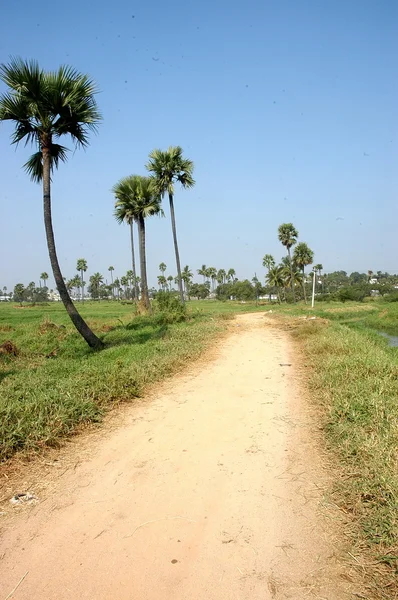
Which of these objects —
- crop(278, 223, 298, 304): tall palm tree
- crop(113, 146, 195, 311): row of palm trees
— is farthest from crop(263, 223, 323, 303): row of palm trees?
crop(113, 146, 195, 311): row of palm trees

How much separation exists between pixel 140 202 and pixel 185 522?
23188mm

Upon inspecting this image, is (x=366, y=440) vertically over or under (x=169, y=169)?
under

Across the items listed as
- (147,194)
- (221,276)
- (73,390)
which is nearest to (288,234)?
(147,194)

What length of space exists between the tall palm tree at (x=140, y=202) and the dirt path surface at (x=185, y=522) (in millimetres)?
20472

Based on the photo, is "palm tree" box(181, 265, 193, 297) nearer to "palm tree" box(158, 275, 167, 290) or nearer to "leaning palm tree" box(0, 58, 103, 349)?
"palm tree" box(158, 275, 167, 290)

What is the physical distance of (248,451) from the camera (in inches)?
151

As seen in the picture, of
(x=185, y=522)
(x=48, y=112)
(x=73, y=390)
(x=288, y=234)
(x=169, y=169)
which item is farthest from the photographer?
(x=288, y=234)

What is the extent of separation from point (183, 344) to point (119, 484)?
6625 millimetres

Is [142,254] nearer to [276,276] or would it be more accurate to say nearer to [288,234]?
[288,234]

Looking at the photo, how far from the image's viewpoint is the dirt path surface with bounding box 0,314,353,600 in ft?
7.10

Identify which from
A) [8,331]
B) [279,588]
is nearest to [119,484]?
[279,588]

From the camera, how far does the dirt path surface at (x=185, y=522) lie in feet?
7.10

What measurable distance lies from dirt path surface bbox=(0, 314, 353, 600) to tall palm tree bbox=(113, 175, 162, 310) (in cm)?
2047

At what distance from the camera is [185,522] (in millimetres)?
2703
